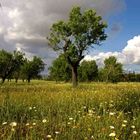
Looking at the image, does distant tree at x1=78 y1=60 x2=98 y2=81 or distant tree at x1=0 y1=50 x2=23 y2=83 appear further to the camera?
distant tree at x1=78 y1=60 x2=98 y2=81

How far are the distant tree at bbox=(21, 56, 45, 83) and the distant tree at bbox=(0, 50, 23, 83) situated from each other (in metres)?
18.2

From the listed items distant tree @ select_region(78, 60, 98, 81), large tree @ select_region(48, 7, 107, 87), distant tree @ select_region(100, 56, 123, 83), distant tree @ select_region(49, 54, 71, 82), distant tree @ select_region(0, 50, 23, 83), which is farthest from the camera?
distant tree @ select_region(78, 60, 98, 81)

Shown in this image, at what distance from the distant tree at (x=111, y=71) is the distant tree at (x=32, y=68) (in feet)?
76.4

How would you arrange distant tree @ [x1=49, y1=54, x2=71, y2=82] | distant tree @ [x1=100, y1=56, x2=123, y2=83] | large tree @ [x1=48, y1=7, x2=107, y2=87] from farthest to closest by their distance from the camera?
1. distant tree @ [x1=49, y1=54, x2=71, y2=82]
2. distant tree @ [x1=100, y1=56, x2=123, y2=83]
3. large tree @ [x1=48, y1=7, x2=107, y2=87]

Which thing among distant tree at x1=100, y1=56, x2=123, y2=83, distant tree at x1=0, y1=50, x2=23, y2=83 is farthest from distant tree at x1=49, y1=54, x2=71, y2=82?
distant tree at x1=0, y1=50, x2=23, y2=83

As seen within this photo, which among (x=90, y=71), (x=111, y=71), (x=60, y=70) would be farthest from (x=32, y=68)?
(x=111, y=71)

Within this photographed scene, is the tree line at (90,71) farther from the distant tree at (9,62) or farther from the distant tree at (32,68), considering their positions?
the distant tree at (9,62)

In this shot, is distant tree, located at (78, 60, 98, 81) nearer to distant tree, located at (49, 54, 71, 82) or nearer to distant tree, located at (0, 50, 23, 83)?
distant tree, located at (49, 54, 71, 82)

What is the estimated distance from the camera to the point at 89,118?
8.37m

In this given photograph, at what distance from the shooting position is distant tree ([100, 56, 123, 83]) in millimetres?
108750

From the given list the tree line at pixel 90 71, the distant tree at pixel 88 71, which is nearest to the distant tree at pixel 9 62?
the tree line at pixel 90 71

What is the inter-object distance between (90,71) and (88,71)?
90 centimetres

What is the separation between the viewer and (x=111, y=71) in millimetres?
111188

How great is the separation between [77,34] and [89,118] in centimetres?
5137
